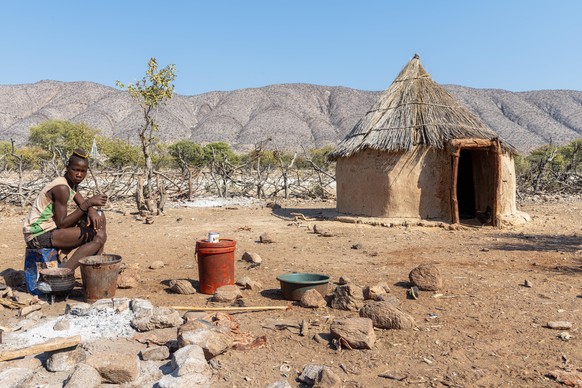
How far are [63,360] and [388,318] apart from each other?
2.19 m

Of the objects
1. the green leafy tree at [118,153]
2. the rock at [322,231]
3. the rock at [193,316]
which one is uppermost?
the green leafy tree at [118,153]

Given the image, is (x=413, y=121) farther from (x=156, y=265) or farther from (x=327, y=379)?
(x=327, y=379)

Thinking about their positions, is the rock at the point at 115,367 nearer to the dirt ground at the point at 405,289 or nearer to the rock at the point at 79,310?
the dirt ground at the point at 405,289

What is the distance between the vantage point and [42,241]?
4.32 meters

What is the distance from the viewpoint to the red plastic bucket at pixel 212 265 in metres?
4.49

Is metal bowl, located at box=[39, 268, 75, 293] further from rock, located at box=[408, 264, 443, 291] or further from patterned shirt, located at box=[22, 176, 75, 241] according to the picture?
rock, located at box=[408, 264, 443, 291]

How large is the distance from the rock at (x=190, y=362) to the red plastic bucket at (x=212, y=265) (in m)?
1.65

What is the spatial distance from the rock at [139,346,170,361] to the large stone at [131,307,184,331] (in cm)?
43

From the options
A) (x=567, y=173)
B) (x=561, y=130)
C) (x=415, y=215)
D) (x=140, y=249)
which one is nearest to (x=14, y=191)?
(x=140, y=249)

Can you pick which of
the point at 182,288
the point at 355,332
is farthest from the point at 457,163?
the point at 355,332

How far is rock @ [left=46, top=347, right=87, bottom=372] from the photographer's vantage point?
2.79 metres

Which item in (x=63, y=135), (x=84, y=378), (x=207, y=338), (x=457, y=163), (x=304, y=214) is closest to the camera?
(x=84, y=378)

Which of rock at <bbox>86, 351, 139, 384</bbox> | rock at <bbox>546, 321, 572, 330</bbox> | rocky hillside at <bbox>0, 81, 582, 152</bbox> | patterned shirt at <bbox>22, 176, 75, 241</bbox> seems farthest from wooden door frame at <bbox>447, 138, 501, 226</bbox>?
rocky hillside at <bbox>0, 81, 582, 152</bbox>

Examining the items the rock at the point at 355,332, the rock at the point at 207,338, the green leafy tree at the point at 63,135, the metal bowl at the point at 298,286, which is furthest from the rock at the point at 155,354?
the green leafy tree at the point at 63,135
